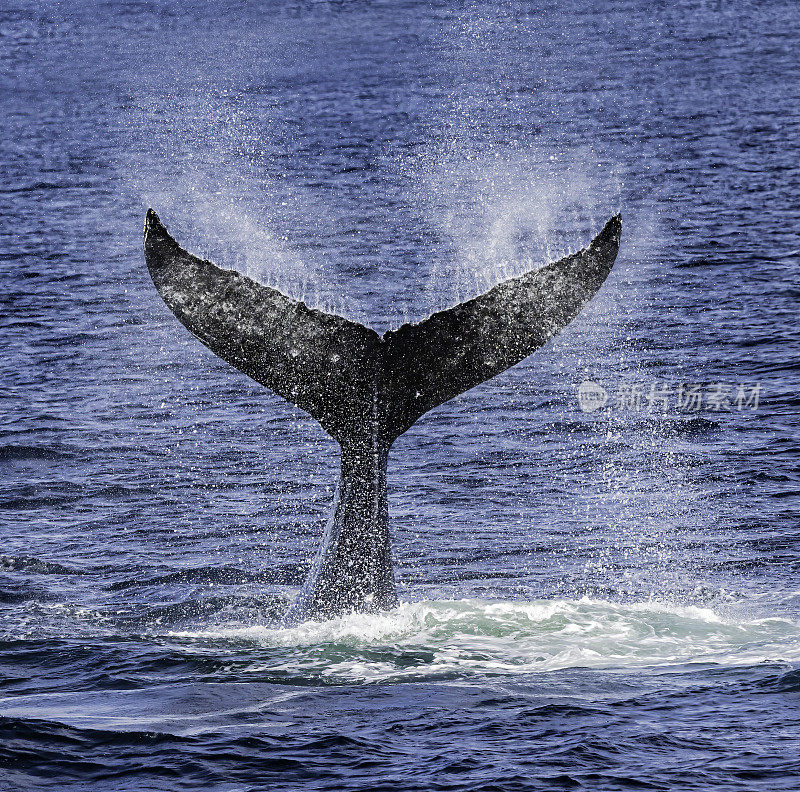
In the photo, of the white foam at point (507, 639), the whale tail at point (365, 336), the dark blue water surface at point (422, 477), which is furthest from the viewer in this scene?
the white foam at point (507, 639)

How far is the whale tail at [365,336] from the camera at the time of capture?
387 inches

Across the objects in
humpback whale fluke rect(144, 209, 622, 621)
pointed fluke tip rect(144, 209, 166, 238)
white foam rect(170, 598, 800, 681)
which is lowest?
white foam rect(170, 598, 800, 681)

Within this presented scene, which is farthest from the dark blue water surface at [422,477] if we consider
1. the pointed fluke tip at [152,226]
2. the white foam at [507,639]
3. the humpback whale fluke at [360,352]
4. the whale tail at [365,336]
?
the pointed fluke tip at [152,226]

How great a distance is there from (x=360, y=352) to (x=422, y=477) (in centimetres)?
632

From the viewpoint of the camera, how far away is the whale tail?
9836mm

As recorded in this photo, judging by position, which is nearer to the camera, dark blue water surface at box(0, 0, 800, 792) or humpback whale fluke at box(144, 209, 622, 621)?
dark blue water surface at box(0, 0, 800, 792)

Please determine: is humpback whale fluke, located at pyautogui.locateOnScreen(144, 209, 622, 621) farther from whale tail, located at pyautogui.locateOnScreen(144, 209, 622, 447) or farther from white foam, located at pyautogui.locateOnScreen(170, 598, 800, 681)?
white foam, located at pyautogui.locateOnScreen(170, 598, 800, 681)

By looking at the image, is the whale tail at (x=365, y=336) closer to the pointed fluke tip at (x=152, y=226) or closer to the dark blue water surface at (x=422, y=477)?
the pointed fluke tip at (x=152, y=226)

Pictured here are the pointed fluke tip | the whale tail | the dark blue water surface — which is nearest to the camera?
the dark blue water surface

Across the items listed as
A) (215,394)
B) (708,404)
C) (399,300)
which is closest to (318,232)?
(399,300)

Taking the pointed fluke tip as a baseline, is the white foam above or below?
below

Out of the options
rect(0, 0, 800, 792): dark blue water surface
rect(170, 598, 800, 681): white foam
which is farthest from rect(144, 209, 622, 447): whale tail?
rect(0, 0, 800, 792): dark blue water surface

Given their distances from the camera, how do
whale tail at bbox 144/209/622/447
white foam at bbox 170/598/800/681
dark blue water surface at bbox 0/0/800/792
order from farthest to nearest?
white foam at bbox 170/598/800/681, whale tail at bbox 144/209/622/447, dark blue water surface at bbox 0/0/800/792

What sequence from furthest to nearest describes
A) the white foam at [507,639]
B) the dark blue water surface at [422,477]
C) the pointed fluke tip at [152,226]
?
Answer: the white foam at [507,639] < the pointed fluke tip at [152,226] < the dark blue water surface at [422,477]
